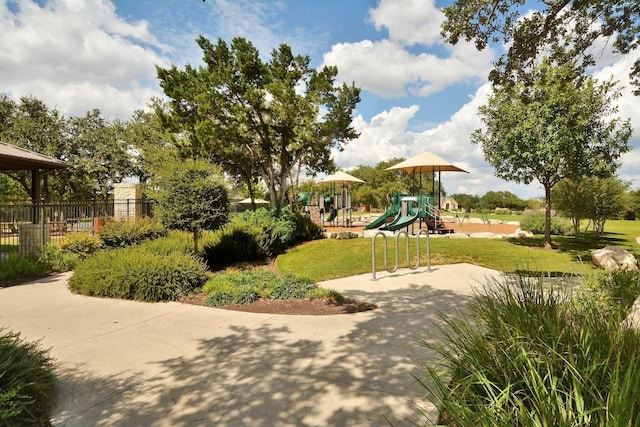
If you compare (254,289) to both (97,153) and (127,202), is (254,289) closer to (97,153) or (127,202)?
(127,202)

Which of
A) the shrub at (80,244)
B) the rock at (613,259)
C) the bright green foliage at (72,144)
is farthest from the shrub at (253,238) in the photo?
the bright green foliage at (72,144)

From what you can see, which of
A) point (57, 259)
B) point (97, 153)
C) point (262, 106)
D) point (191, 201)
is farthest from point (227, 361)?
point (97, 153)

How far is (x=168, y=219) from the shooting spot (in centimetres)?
904

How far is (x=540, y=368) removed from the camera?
2.27 m

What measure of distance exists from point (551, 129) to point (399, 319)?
994 cm

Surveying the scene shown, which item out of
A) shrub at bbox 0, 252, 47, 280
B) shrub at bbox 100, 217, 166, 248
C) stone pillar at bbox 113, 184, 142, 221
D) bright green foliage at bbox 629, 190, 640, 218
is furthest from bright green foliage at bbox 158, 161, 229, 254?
bright green foliage at bbox 629, 190, 640, 218

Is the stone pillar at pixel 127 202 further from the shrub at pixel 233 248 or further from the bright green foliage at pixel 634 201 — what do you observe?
the bright green foliage at pixel 634 201

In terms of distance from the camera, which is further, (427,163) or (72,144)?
(72,144)

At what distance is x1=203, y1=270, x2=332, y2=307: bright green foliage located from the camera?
19.6ft

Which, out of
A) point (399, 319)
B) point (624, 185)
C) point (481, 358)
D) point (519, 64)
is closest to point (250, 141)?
point (519, 64)

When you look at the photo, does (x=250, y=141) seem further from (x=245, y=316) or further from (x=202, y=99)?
(x=245, y=316)

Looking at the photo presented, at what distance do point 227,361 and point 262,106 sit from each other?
12197 millimetres

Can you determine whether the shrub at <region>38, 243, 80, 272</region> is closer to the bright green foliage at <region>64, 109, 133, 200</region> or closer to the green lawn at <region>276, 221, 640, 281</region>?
the green lawn at <region>276, 221, 640, 281</region>

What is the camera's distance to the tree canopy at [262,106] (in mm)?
14094
